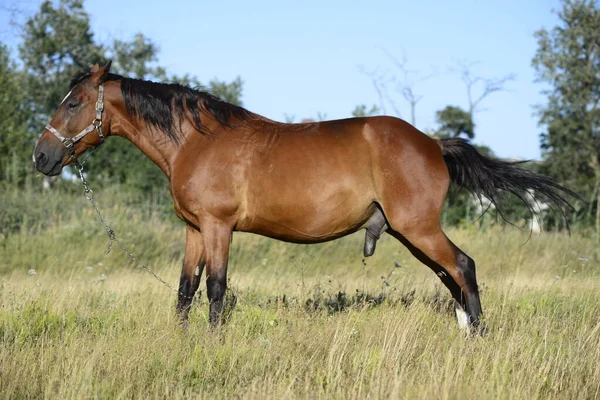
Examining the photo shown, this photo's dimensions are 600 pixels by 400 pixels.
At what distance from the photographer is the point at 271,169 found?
5.64 m

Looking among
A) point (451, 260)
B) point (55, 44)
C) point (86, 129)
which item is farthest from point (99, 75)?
point (55, 44)

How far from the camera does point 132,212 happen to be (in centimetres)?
1266

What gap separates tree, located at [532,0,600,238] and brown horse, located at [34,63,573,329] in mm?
20205

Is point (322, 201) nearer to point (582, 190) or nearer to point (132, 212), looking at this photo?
point (132, 212)

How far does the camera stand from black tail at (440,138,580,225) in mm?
6078

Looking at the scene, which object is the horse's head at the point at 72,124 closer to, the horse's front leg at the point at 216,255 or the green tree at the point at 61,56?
the horse's front leg at the point at 216,255

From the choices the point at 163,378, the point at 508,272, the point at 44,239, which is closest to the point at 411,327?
the point at 163,378

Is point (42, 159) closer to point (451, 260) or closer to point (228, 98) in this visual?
point (451, 260)

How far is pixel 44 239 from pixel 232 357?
7.13 metres

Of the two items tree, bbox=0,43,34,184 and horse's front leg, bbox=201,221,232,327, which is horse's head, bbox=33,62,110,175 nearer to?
horse's front leg, bbox=201,221,232,327

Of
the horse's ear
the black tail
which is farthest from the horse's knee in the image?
the black tail

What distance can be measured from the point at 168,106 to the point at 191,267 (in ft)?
4.85

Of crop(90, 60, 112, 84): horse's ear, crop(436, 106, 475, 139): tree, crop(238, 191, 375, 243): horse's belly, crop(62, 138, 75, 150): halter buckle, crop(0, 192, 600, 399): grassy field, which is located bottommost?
crop(0, 192, 600, 399): grassy field

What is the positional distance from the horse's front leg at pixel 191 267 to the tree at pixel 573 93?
21120 mm
